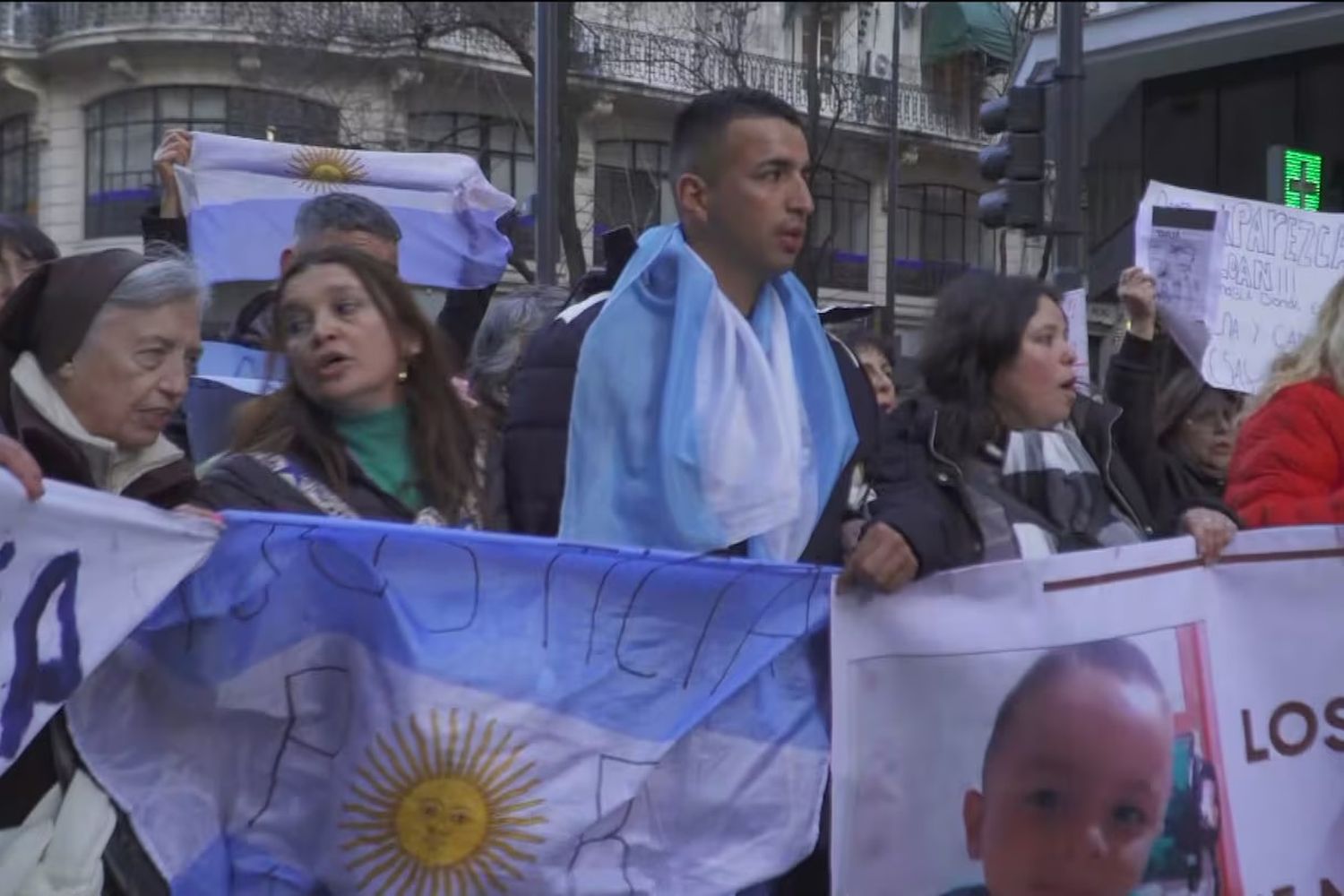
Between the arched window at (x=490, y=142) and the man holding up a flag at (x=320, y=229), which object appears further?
the arched window at (x=490, y=142)

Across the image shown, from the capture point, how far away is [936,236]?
741 cm

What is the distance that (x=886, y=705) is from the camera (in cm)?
311

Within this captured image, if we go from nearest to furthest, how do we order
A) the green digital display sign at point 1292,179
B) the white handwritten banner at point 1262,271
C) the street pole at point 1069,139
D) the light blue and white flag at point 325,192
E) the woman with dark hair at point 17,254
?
1. the woman with dark hair at point 17,254
2. the white handwritten banner at point 1262,271
3. the light blue and white flag at point 325,192
4. the green digital display sign at point 1292,179
5. the street pole at point 1069,139

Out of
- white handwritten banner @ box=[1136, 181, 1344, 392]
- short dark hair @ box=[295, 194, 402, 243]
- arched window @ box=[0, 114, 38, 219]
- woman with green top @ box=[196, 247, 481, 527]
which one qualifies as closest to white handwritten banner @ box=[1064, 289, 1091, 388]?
white handwritten banner @ box=[1136, 181, 1344, 392]

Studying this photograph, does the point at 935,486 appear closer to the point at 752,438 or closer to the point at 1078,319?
the point at 752,438

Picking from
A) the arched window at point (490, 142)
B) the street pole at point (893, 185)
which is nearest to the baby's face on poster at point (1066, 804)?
the street pole at point (893, 185)

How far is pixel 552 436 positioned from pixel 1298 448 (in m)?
1.63

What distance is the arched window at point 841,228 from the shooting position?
8633mm

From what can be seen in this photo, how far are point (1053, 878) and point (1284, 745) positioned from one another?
1.92 feet

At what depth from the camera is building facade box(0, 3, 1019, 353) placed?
891 cm

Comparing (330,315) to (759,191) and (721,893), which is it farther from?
(721,893)

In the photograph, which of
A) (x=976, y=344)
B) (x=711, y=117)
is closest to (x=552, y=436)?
(x=711, y=117)

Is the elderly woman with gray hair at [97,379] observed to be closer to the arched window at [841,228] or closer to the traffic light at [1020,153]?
the arched window at [841,228]

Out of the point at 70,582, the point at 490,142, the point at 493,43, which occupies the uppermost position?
the point at 493,43
